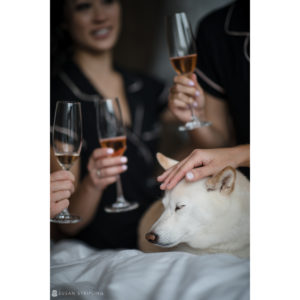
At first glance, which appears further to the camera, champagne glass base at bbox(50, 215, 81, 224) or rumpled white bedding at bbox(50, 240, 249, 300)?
champagne glass base at bbox(50, 215, 81, 224)

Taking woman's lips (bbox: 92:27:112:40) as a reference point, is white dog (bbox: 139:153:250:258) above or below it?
below

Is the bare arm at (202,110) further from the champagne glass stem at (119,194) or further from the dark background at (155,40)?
the champagne glass stem at (119,194)

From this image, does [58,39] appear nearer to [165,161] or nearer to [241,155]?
[165,161]

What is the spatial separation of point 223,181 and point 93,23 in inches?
20.1

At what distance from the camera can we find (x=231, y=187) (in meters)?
0.84

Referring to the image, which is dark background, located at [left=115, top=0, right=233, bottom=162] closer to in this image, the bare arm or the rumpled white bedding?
the bare arm

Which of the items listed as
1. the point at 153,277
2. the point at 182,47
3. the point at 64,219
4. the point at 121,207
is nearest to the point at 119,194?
the point at 121,207

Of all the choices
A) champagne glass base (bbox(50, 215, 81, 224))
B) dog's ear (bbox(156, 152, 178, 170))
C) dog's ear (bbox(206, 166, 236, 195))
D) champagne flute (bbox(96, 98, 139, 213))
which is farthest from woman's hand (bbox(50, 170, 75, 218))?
dog's ear (bbox(206, 166, 236, 195))

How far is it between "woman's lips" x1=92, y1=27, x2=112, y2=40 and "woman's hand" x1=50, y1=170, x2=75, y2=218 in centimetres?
36

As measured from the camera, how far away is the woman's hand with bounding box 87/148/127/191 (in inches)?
37.0

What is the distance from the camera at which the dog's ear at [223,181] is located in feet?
2.67
